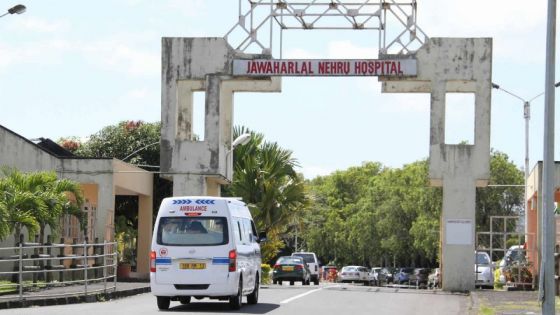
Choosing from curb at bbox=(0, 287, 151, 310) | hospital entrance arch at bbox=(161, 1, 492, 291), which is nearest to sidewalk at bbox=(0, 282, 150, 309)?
curb at bbox=(0, 287, 151, 310)

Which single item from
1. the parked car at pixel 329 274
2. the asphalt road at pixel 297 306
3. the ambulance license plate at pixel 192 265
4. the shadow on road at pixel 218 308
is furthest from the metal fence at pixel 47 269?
the parked car at pixel 329 274

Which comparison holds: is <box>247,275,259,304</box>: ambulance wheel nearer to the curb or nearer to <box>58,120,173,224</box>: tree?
the curb

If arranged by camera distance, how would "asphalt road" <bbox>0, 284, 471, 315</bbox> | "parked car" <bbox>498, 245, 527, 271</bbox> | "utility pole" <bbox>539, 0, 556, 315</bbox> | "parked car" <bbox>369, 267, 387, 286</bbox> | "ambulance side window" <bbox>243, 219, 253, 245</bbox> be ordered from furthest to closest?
"parked car" <bbox>369, 267, 387, 286</bbox> → "parked car" <bbox>498, 245, 527, 271</bbox> → "ambulance side window" <bbox>243, 219, 253, 245</bbox> → "asphalt road" <bbox>0, 284, 471, 315</bbox> → "utility pole" <bbox>539, 0, 556, 315</bbox>

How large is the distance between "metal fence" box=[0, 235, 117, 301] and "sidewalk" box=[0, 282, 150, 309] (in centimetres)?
3

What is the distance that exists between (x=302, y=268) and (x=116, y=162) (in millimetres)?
17752

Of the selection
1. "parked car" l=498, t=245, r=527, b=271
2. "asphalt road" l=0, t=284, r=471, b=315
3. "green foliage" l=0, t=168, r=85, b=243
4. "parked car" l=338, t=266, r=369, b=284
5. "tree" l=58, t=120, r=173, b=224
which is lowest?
"parked car" l=338, t=266, r=369, b=284

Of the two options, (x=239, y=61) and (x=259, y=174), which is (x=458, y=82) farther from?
(x=259, y=174)

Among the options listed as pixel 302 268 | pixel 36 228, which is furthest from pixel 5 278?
pixel 302 268

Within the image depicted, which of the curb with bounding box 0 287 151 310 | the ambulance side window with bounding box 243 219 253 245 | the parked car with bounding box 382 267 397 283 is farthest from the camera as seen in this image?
the parked car with bounding box 382 267 397 283

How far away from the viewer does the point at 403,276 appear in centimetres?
8594

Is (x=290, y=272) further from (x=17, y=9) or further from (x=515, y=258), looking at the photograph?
(x=17, y=9)

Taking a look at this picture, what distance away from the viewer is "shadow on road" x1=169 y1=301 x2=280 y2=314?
22.9 m

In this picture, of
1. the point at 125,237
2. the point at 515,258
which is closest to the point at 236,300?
the point at 515,258

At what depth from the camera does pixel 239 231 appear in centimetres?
2420
